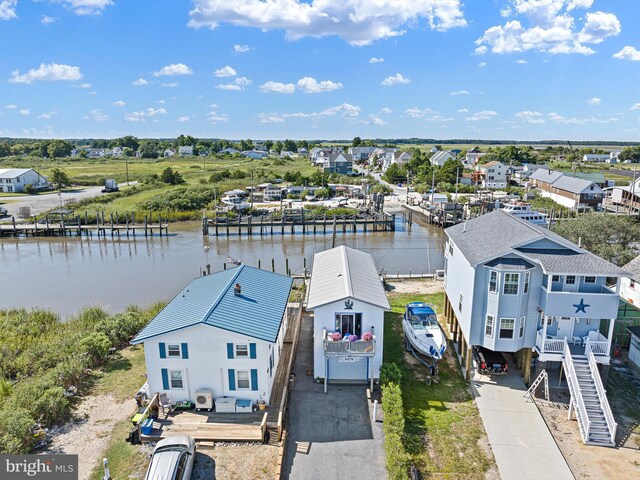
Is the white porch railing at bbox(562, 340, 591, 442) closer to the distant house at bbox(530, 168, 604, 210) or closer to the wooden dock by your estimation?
the wooden dock

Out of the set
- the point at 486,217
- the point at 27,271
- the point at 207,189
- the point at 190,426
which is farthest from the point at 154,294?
the point at 207,189

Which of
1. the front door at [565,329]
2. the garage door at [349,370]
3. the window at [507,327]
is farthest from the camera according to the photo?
the garage door at [349,370]

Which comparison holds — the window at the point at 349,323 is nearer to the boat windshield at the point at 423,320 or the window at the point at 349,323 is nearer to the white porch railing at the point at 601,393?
the boat windshield at the point at 423,320

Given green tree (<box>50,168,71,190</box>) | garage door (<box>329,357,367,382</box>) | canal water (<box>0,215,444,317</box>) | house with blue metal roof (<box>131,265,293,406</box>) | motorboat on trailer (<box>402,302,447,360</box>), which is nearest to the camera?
house with blue metal roof (<box>131,265,293,406</box>)

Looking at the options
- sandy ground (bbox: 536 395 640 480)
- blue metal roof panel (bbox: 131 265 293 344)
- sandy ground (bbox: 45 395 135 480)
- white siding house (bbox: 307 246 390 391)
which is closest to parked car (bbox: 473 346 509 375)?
sandy ground (bbox: 536 395 640 480)

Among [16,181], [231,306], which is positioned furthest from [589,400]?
[16,181]

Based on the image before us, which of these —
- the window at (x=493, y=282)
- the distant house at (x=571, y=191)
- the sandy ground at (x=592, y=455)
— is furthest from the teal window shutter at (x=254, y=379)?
the distant house at (x=571, y=191)
